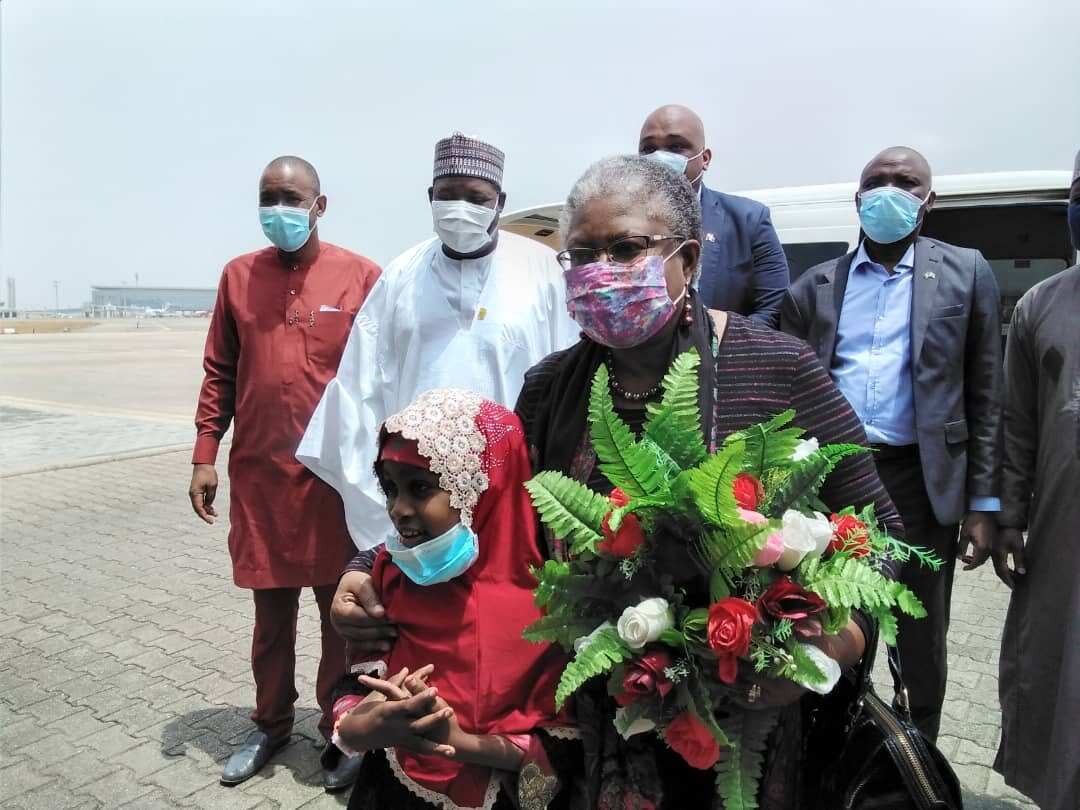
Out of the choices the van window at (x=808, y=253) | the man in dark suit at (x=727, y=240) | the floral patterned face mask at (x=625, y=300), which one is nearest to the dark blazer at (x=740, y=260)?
the man in dark suit at (x=727, y=240)

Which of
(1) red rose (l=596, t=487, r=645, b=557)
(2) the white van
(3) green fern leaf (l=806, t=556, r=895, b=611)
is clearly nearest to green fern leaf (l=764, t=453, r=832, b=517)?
(3) green fern leaf (l=806, t=556, r=895, b=611)

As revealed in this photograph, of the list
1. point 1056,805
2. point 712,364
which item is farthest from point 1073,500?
point 712,364

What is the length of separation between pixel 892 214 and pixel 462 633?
2.41 meters

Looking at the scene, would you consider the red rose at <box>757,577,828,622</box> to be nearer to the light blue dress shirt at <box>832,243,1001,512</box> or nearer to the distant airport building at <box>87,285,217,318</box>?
the light blue dress shirt at <box>832,243,1001,512</box>

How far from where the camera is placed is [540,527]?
5.73 feet

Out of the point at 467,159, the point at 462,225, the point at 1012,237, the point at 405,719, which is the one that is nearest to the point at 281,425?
the point at 462,225

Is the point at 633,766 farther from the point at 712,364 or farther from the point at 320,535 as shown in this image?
the point at 320,535

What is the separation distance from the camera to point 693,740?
1.29 metres

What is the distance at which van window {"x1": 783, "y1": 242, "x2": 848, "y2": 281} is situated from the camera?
19.5ft

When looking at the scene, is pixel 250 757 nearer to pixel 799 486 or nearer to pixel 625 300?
pixel 625 300

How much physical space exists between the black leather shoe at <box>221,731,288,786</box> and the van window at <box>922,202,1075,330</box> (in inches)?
198

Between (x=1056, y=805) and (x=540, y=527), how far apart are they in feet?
4.97

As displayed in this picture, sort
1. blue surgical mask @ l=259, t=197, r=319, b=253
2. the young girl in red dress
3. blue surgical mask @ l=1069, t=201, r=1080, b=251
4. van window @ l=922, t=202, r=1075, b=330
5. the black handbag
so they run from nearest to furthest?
1. the black handbag
2. the young girl in red dress
3. blue surgical mask @ l=1069, t=201, r=1080, b=251
4. blue surgical mask @ l=259, t=197, r=319, b=253
5. van window @ l=922, t=202, r=1075, b=330

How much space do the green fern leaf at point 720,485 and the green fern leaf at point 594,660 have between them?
246 mm
